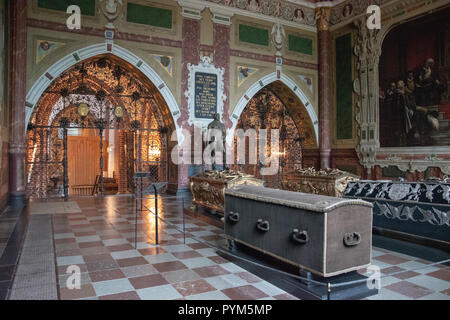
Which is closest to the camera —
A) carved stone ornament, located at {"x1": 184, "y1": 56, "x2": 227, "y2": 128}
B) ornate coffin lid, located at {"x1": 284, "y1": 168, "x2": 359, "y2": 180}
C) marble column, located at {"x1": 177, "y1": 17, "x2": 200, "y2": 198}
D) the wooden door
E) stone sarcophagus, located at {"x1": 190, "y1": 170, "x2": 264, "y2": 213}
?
stone sarcophagus, located at {"x1": 190, "y1": 170, "x2": 264, "y2": 213}

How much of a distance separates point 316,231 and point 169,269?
5.10 feet

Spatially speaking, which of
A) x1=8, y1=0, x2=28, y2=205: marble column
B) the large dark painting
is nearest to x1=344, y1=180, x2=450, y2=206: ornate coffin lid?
the large dark painting

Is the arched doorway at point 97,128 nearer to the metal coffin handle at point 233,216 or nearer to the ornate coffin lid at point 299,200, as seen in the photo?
the metal coffin handle at point 233,216

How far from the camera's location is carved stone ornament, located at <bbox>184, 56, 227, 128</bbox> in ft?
35.3

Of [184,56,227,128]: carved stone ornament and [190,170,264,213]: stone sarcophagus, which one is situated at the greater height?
[184,56,227,128]: carved stone ornament

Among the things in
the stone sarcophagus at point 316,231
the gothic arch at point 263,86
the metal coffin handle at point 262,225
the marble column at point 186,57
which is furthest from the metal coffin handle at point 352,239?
the gothic arch at point 263,86

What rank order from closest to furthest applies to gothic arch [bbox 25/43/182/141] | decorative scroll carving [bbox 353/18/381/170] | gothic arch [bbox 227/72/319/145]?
gothic arch [bbox 25/43/182/141] → decorative scroll carving [bbox 353/18/381/170] → gothic arch [bbox 227/72/319/145]

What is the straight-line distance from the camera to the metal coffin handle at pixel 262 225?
3.53m

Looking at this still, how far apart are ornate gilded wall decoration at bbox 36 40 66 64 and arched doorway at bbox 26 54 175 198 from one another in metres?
0.81

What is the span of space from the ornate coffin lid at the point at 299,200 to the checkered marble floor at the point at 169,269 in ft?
2.42

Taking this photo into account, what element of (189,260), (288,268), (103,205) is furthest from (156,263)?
(103,205)

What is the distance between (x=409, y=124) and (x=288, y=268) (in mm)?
8788

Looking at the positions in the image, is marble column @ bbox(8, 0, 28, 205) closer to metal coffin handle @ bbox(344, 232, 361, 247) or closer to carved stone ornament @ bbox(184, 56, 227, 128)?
carved stone ornament @ bbox(184, 56, 227, 128)

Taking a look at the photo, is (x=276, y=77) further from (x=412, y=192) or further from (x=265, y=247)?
(x=265, y=247)
